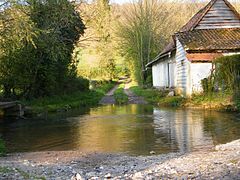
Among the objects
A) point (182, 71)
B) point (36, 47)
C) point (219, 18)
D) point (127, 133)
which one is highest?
point (219, 18)

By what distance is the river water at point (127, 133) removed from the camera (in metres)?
12.8

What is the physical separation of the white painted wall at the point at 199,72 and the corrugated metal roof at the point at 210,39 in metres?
1.07

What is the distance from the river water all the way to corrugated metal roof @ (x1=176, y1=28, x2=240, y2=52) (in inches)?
262

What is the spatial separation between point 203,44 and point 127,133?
1392cm

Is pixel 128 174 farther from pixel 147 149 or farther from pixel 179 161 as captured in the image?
pixel 147 149

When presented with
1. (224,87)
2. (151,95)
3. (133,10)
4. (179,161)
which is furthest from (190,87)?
(133,10)

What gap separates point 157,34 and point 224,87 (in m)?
29.9

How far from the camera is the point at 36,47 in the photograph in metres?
20.5

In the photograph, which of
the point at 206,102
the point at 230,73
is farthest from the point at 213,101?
the point at 230,73

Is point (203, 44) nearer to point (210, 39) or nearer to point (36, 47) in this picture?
point (210, 39)

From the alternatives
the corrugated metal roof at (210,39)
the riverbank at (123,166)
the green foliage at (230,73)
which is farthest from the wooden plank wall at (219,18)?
the riverbank at (123,166)

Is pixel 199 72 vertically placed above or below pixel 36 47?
below

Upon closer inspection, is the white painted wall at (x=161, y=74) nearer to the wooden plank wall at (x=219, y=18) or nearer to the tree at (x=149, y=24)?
the tree at (x=149, y=24)

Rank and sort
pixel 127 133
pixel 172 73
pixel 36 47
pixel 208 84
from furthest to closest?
pixel 172 73 → pixel 208 84 → pixel 36 47 → pixel 127 133
